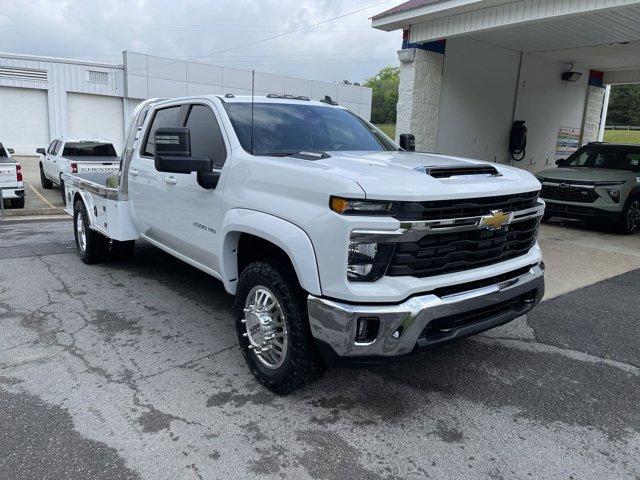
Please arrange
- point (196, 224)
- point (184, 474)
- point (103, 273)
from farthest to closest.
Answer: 1. point (103, 273)
2. point (196, 224)
3. point (184, 474)

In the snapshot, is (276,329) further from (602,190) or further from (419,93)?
(419,93)

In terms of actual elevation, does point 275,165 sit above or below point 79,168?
above

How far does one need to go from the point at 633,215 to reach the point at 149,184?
9.11 meters

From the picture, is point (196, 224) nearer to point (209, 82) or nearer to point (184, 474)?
point (184, 474)

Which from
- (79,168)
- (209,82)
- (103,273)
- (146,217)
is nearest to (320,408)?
(146,217)

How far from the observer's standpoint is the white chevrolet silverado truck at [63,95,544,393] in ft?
9.53

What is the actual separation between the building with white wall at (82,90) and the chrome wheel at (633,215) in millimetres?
22444

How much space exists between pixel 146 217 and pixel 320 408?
2940 mm

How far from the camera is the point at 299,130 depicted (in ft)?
14.5

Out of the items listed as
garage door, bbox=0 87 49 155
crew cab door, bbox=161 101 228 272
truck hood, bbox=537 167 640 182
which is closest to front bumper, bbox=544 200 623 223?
truck hood, bbox=537 167 640 182

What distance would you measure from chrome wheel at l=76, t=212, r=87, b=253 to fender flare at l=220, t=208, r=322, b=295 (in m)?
3.74

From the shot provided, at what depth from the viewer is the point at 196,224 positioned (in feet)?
14.2

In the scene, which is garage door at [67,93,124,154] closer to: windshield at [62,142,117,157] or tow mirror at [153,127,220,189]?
windshield at [62,142,117,157]

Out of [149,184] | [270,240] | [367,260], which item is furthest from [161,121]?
[367,260]
